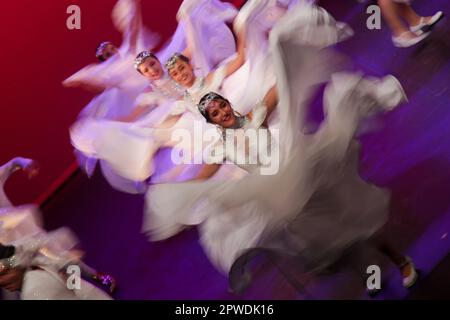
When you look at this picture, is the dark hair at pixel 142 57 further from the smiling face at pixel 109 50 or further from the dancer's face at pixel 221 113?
the dancer's face at pixel 221 113

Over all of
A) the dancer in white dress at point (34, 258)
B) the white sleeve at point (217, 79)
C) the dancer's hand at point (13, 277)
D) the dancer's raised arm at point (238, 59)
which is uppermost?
the dancer's raised arm at point (238, 59)

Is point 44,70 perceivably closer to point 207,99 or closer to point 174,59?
point 174,59

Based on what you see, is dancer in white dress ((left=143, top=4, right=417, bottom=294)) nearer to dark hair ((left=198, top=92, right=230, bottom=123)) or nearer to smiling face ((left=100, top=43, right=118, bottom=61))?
dark hair ((left=198, top=92, right=230, bottom=123))

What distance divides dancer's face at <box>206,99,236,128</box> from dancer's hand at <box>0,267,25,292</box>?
87 cm

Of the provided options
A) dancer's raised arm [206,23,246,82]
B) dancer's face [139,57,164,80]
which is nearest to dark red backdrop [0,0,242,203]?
dancer's face [139,57,164,80]

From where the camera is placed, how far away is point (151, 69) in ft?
7.00

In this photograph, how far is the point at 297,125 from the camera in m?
2.10

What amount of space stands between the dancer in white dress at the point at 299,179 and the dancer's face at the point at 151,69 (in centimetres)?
19

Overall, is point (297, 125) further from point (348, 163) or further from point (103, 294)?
point (103, 294)

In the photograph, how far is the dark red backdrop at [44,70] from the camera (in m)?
2.15

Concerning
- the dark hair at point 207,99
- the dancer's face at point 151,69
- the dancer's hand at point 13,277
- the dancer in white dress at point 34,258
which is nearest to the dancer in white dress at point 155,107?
the dancer's face at point 151,69

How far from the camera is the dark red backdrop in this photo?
215 centimetres

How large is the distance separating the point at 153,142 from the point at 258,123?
38 centimetres
